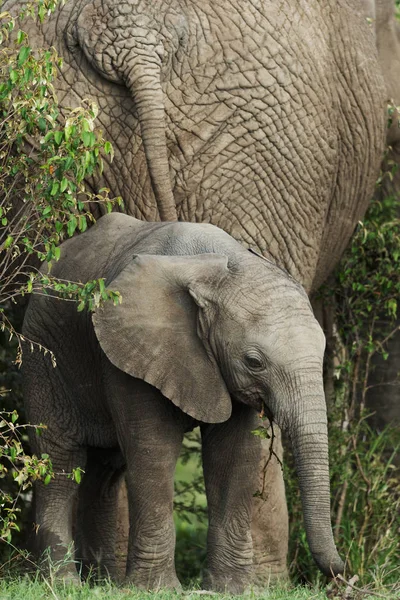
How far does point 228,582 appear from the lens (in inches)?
265

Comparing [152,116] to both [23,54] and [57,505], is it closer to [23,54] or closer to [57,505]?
[23,54]

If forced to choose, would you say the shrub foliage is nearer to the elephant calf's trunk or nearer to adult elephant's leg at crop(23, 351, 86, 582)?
adult elephant's leg at crop(23, 351, 86, 582)

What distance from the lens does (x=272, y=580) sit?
7.48 metres

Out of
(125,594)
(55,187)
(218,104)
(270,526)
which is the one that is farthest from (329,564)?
(218,104)

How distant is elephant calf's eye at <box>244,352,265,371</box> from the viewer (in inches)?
242

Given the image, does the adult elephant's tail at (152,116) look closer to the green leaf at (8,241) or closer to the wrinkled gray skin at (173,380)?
the wrinkled gray skin at (173,380)

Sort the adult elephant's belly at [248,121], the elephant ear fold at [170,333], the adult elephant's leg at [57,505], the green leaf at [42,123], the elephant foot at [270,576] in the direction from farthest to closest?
the elephant foot at [270,576] < the adult elephant's belly at [248,121] < the adult elephant's leg at [57,505] < the green leaf at [42,123] < the elephant ear fold at [170,333]

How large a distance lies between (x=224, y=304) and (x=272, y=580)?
180 cm

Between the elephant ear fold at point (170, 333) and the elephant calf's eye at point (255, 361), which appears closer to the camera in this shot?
the elephant calf's eye at point (255, 361)

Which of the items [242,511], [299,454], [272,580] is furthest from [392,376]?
[299,454]

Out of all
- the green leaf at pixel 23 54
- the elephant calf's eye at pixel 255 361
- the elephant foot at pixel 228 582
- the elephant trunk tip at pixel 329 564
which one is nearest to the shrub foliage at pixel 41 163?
the green leaf at pixel 23 54

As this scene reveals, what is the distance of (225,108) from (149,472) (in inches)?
70.2

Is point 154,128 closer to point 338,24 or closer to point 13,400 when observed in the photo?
point 338,24

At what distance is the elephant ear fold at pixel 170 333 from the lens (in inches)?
248
